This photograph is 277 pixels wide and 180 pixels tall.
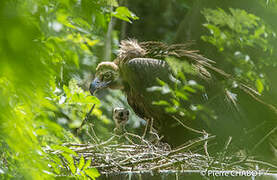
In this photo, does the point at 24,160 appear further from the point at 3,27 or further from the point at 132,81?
the point at 132,81

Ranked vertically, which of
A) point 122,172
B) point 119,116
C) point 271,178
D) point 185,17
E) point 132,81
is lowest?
point 271,178

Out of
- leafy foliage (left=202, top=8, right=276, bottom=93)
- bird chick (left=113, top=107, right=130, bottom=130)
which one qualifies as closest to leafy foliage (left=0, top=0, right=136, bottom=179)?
leafy foliage (left=202, top=8, right=276, bottom=93)

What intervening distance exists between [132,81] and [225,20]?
136cm

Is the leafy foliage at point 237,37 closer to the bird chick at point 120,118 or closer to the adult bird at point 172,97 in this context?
the adult bird at point 172,97

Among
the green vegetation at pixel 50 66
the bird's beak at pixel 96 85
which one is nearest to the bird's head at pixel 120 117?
the green vegetation at pixel 50 66

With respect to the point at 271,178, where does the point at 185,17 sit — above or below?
above

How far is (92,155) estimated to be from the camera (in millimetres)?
2021

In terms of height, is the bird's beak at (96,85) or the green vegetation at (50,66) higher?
the bird's beak at (96,85)

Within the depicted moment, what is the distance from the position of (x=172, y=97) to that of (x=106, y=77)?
90 centimetres

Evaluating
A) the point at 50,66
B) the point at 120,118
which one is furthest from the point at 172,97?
the point at 50,66

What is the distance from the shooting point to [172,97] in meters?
2.66

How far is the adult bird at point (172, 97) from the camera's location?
278cm

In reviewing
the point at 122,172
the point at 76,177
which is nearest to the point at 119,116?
the point at 122,172

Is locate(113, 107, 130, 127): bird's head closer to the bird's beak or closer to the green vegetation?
the green vegetation
